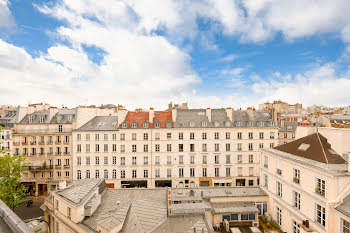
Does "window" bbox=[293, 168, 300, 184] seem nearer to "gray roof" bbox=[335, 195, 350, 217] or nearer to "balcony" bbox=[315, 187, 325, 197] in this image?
"balcony" bbox=[315, 187, 325, 197]

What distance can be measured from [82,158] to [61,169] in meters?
4.49

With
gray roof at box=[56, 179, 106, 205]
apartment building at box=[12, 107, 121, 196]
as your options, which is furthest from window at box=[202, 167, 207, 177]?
apartment building at box=[12, 107, 121, 196]

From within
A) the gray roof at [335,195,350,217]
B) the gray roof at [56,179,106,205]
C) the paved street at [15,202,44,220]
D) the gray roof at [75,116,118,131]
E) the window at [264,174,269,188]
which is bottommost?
the paved street at [15,202,44,220]

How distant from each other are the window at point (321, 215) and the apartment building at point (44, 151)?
37975 mm

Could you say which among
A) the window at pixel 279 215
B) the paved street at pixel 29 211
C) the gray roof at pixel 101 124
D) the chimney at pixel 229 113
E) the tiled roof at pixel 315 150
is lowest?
the paved street at pixel 29 211

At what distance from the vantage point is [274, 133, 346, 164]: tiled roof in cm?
1728

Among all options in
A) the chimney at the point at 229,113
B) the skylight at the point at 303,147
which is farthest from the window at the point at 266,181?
the chimney at the point at 229,113

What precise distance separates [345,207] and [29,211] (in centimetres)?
4129

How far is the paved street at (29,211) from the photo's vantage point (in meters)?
29.3

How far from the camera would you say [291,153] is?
2180cm

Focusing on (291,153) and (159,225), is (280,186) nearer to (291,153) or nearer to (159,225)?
(291,153)

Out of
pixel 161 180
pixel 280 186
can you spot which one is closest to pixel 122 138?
pixel 161 180

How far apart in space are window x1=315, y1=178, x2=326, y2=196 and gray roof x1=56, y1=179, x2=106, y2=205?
20.9 metres

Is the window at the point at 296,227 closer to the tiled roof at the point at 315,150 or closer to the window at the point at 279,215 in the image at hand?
the window at the point at 279,215
